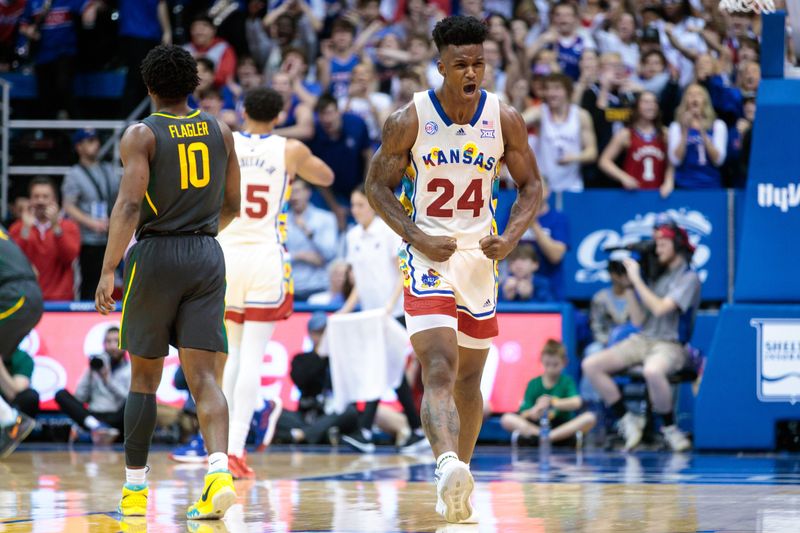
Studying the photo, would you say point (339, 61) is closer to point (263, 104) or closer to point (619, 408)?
point (619, 408)

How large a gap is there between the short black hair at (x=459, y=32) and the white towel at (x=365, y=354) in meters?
6.15

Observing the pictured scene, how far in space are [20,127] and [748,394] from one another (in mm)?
10837

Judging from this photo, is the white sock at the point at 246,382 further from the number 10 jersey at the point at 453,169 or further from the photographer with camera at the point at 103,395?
the photographer with camera at the point at 103,395

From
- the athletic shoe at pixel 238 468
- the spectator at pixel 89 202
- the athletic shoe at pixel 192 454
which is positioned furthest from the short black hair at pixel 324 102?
the athletic shoe at pixel 238 468

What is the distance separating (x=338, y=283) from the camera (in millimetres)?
14219

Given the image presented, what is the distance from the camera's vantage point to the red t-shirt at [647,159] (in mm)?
14844

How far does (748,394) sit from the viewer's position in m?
11.8

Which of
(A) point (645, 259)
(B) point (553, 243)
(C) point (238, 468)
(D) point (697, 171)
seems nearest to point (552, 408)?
(A) point (645, 259)

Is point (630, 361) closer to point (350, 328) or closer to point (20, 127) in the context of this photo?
point (350, 328)

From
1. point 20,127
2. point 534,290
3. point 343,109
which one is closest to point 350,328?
point 534,290

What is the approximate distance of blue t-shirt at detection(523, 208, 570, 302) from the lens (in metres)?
14.3

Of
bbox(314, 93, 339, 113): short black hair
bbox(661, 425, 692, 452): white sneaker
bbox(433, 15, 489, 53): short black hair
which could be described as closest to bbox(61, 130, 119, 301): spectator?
bbox(314, 93, 339, 113): short black hair

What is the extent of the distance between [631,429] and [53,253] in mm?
6737

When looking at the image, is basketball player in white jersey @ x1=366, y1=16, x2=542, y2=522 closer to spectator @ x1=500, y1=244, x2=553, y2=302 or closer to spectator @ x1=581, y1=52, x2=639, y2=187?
spectator @ x1=500, y1=244, x2=553, y2=302
